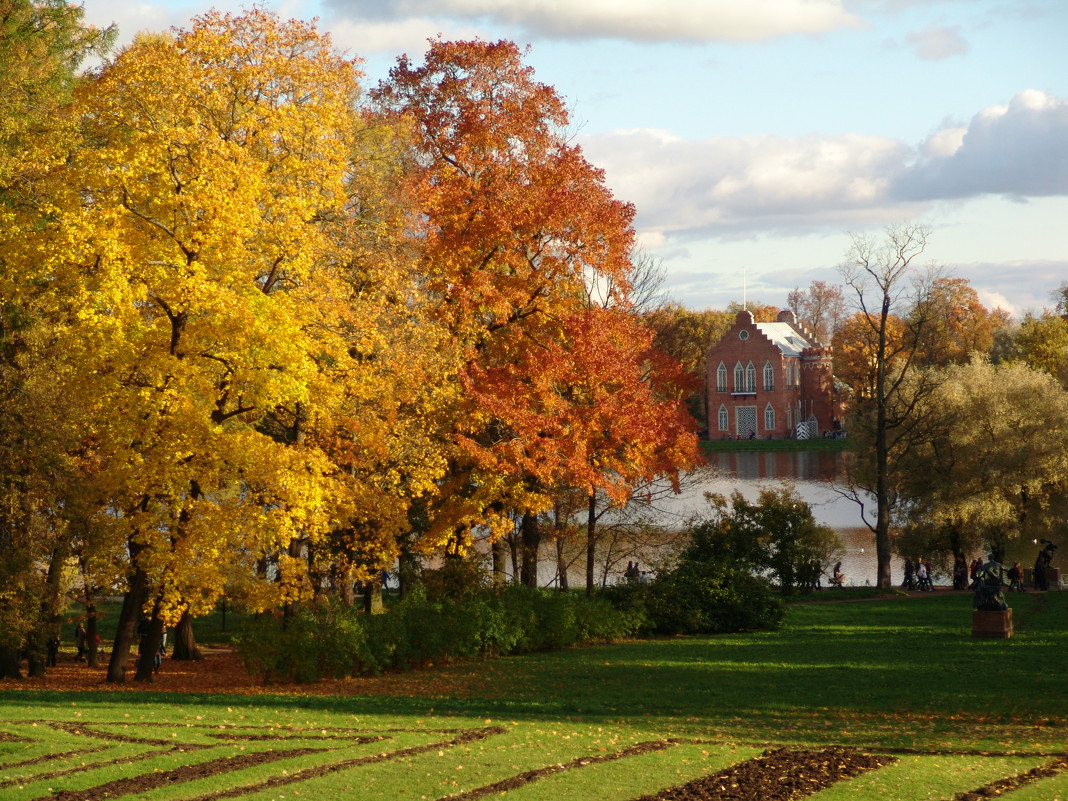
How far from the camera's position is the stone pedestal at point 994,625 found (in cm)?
2103

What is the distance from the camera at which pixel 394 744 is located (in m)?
11.4

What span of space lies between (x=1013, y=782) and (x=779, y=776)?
2.13m

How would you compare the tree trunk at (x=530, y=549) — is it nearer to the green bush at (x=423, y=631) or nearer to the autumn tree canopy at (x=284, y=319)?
the autumn tree canopy at (x=284, y=319)

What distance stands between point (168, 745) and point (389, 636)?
29.6 ft

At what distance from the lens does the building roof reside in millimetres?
97375

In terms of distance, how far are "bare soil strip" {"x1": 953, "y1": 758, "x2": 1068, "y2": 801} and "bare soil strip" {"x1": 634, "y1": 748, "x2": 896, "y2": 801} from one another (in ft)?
3.57

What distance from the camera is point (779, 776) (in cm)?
1002

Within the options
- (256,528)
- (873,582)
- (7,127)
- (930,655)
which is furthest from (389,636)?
(873,582)

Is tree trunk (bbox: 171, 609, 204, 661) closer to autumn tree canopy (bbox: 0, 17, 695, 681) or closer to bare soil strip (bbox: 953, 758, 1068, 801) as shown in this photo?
autumn tree canopy (bbox: 0, 17, 695, 681)

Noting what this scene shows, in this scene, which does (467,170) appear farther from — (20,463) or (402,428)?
(20,463)

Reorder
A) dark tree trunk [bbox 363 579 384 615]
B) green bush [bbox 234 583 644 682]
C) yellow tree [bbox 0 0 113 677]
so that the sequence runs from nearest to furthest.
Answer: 1. yellow tree [bbox 0 0 113 677]
2. green bush [bbox 234 583 644 682]
3. dark tree trunk [bbox 363 579 384 615]

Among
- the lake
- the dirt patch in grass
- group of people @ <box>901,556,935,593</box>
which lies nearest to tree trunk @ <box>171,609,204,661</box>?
the dirt patch in grass

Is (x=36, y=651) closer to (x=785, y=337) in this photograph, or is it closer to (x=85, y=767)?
(x=85, y=767)

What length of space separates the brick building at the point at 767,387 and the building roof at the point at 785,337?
9 centimetres
